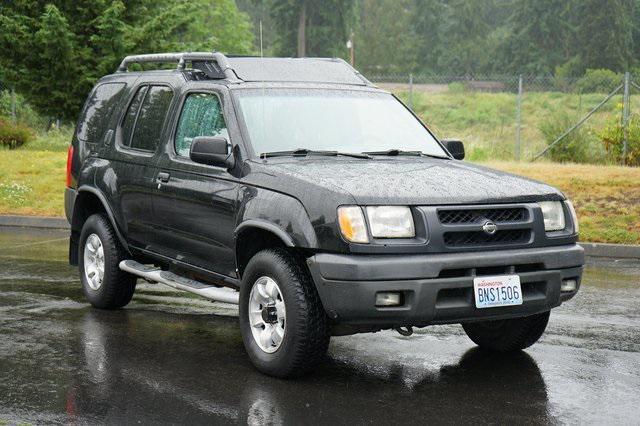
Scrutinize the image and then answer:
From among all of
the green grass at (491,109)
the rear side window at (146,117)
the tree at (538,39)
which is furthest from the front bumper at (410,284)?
the tree at (538,39)

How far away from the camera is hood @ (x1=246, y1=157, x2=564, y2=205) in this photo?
6.01 metres

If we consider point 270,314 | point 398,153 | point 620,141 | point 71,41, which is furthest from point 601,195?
point 71,41

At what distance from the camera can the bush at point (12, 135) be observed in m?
24.4

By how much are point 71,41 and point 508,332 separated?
1950cm

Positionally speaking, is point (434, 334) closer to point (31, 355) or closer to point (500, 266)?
point (500, 266)

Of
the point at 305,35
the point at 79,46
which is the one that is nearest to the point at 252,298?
the point at 79,46

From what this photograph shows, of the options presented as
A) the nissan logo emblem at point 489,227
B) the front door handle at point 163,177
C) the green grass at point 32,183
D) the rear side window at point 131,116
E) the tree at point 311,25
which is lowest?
the green grass at point 32,183

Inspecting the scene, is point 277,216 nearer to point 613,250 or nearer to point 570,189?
point 613,250

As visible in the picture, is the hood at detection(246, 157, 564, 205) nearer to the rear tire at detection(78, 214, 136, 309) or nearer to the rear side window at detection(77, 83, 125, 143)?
the rear tire at detection(78, 214, 136, 309)

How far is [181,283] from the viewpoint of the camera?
7566 mm

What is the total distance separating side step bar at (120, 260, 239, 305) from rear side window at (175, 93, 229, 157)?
95cm

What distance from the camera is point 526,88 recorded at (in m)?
64.8

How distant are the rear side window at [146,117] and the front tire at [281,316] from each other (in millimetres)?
1952

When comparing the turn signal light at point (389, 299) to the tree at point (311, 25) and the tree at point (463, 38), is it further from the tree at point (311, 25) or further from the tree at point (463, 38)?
the tree at point (463, 38)
